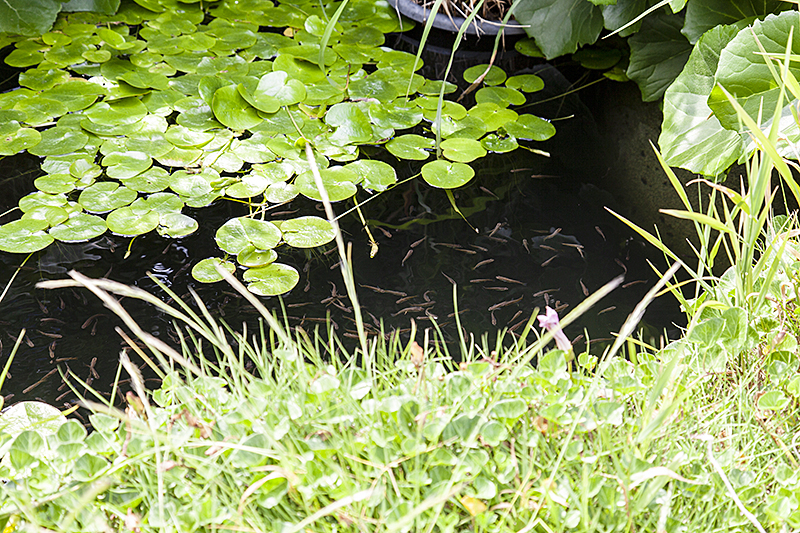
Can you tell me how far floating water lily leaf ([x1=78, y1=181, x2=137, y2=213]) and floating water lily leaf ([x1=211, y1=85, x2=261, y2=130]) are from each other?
13.7 inches

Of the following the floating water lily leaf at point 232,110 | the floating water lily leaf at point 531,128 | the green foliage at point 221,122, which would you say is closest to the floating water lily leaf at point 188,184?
the green foliage at point 221,122

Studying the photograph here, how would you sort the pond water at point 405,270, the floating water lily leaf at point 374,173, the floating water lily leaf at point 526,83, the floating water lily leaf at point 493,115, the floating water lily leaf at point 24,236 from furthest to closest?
1. the floating water lily leaf at point 526,83
2. the floating water lily leaf at point 493,115
3. the floating water lily leaf at point 374,173
4. the floating water lily leaf at point 24,236
5. the pond water at point 405,270

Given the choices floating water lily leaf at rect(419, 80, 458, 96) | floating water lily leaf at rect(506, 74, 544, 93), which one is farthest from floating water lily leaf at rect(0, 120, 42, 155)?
floating water lily leaf at rect(506, 74, 544, 93)

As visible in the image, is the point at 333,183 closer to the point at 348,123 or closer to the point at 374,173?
the point at 374,173

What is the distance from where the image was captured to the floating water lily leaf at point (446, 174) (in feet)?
5.22

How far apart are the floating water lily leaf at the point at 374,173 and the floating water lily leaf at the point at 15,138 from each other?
2.78 feet

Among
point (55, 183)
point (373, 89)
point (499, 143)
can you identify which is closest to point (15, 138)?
point (55, 183)

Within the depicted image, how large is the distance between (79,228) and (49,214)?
0.31ft

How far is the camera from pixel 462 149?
1693mm

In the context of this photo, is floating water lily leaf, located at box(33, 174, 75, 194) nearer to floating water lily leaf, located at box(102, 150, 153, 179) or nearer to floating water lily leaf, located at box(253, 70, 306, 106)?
floating water lily leaf, located at box(102, 150, 153, 179)

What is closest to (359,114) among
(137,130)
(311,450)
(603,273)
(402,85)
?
(402,85)

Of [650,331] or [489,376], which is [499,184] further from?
[489,376]

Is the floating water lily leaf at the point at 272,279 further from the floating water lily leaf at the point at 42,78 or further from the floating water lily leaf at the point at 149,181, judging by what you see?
the floating water lily leaf at the point at 42,78

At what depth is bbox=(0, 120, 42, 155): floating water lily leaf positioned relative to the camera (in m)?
1.60
